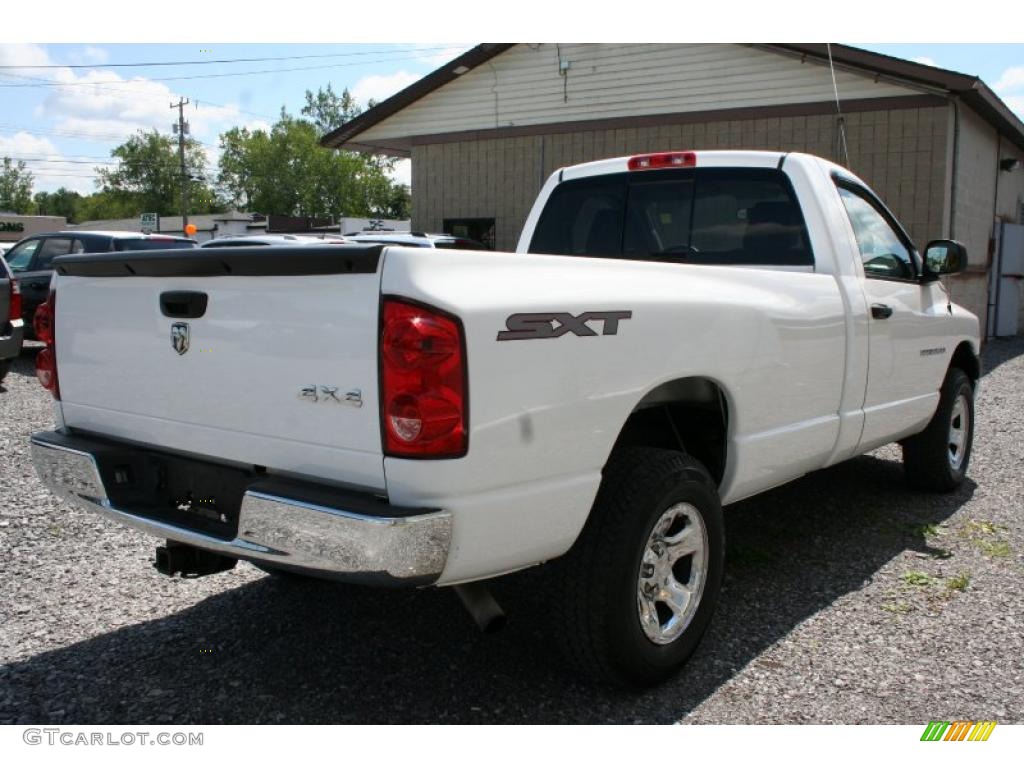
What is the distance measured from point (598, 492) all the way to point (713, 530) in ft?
2.03

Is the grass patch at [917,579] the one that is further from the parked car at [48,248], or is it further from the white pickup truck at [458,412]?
the parked car at [48,248]

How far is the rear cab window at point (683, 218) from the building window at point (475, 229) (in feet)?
39.3

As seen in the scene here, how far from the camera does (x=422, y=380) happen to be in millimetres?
2412

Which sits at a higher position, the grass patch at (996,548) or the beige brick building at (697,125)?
the beige brick building at (697,125)

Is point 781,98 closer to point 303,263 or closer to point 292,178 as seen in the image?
point 303,263

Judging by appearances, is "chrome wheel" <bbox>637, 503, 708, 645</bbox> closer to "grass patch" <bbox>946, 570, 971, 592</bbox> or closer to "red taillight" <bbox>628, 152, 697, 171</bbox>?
"grass patch" <bbox>946, 570, 971, 592</bbox>

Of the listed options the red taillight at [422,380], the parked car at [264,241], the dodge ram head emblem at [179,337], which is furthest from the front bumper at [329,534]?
the parked car at [264,241]

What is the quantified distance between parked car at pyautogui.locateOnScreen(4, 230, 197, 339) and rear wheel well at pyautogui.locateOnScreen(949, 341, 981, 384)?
961cm

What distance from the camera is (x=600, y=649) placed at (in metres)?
2.96

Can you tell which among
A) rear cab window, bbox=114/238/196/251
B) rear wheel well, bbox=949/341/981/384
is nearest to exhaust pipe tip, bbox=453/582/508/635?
rear wheel well, bbox=949/341/981/384

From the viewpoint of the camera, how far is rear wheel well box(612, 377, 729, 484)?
3.47 metres

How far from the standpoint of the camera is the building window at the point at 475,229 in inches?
676

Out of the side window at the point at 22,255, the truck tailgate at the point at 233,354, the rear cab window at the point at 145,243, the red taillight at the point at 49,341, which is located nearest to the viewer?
the truck tailgate at the point at 233,354

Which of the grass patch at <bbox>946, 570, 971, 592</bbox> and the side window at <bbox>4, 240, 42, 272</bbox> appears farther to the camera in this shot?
the side window at <bbox>4, 240, 42, 272</bbox>
